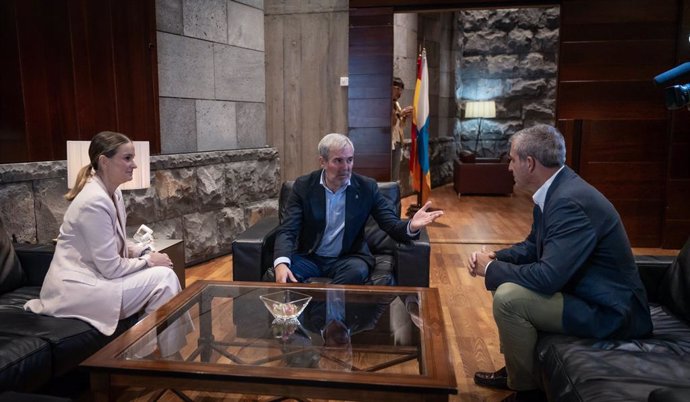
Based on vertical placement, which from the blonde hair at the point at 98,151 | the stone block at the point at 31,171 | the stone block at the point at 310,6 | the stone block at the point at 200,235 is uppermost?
the stone block at the point at 310,6

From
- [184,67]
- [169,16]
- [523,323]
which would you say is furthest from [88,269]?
[169,16]

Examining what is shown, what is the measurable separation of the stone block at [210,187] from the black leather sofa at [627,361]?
115 inches

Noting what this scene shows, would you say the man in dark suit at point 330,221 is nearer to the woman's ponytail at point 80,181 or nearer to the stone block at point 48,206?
the woman's ponytail at point 80,181

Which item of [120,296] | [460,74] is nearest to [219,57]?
[120,296]

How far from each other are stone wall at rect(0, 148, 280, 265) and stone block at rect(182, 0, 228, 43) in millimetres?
909

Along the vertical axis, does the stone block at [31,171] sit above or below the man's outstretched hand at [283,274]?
above

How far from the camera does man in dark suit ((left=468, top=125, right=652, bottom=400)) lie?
5.82ft

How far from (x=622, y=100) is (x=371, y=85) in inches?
88.6

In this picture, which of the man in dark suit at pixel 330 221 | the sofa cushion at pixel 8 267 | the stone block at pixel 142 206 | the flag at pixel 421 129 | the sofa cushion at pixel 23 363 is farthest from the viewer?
the flag at pixel 421 129

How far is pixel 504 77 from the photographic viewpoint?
9.49 metres

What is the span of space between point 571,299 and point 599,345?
17cm

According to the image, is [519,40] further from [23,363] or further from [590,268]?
[23,363]

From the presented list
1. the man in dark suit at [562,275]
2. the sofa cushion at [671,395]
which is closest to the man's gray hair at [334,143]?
the man in dark suit at [562,275]

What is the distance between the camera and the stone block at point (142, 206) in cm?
354
